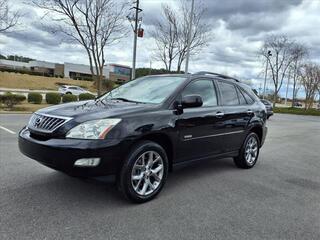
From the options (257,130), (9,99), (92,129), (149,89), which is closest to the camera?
(92,129)

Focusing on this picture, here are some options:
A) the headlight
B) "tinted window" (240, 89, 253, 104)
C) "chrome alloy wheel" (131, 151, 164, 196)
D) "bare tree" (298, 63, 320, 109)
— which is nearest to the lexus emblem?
the headlight

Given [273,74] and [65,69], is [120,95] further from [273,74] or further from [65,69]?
[65,69]

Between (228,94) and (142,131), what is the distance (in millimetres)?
2261

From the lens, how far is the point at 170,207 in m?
3.85

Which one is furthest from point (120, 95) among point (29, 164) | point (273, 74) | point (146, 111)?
point (273, 74)

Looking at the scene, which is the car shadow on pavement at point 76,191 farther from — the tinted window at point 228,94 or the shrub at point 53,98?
the shrub at point 53,98

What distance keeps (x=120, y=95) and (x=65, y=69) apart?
3683 inches

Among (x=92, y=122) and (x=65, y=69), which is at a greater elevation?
(x=65, y=69)

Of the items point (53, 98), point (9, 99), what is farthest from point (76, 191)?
point (53, 98)

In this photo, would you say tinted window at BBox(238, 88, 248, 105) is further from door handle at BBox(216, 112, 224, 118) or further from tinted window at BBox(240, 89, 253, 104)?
door handle at BBox(216, 112, 224, 118)

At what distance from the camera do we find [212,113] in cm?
488

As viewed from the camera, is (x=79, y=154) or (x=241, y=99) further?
(x=241, y=99)

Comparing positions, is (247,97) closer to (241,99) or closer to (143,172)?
(241,99)

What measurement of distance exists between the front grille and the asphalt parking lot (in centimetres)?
80
